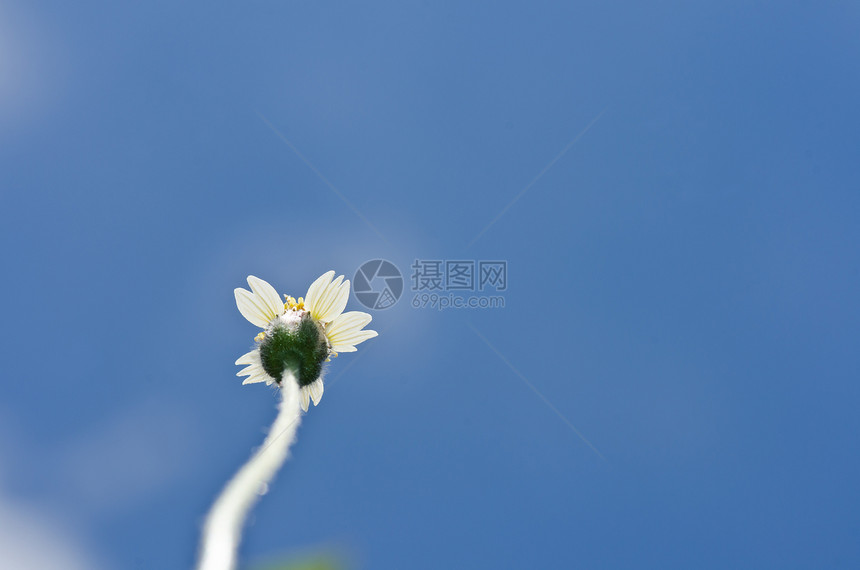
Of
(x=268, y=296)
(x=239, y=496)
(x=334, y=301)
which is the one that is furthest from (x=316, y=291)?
(x=239, y=496)

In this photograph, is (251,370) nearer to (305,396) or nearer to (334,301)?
(305,396)

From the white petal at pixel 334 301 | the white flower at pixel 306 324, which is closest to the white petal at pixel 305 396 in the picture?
the white flower at pixel 306 324

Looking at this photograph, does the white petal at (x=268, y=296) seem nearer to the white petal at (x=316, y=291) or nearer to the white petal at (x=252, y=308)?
the white petal at (x=252, y=308)

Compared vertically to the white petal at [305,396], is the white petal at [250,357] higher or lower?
higher

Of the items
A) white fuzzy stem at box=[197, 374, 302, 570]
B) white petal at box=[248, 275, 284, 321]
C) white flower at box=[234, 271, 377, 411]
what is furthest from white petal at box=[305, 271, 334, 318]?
white fuzzy stem at box=[197, 374, 302, 570]

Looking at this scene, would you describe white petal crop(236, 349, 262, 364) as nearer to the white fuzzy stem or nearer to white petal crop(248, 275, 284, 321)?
white petal crop(248, 275, 284, 321)

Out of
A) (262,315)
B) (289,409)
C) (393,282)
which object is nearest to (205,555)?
(289,409)

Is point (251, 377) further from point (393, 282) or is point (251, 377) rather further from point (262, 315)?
point (393, 282)
